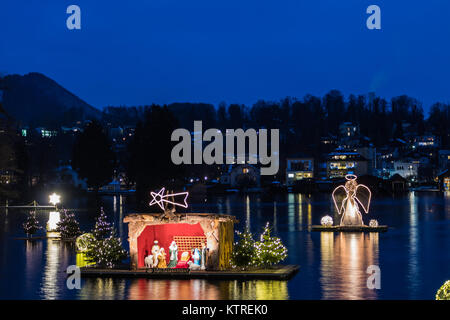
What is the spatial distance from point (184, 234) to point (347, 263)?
8337 mm

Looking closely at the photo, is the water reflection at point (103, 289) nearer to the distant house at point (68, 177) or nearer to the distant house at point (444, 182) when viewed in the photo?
the distant house at point (68, 177)

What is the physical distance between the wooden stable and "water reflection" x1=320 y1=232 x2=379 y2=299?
4136 millimetres

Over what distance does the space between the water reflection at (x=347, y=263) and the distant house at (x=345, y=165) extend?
14585 cm

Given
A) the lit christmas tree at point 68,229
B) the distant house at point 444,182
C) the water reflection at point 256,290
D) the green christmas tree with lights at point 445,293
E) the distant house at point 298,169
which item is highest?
the distant house at point 298,169

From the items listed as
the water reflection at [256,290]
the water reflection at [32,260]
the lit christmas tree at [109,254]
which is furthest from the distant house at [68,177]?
the water reflection at [256,290]

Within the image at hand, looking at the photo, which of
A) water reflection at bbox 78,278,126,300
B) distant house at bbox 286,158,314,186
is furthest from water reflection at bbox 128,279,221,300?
distant house at bbox 286,158,314,186

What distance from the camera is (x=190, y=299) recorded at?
23891 mm

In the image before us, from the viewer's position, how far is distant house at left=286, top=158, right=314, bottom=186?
7594 inches

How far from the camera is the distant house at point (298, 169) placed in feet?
633

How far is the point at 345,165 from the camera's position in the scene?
194500mm

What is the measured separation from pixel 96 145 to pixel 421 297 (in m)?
111

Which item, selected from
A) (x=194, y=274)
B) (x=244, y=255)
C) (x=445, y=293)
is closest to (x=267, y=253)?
(x=244, y=255)
